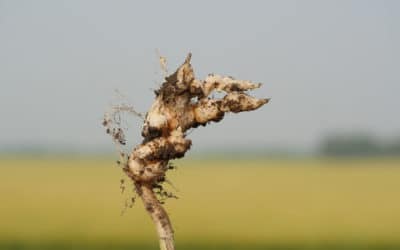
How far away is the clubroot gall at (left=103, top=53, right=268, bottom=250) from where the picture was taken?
4512 millimetres

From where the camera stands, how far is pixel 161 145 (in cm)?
455

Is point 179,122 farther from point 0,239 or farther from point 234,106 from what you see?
point 0,239

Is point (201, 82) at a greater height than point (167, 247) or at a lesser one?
greater

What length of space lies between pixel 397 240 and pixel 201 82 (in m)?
11.5

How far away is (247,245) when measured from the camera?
576 inches

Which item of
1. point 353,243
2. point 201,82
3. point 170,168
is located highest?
point 353,243


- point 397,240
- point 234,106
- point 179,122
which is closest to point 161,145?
point 179,122

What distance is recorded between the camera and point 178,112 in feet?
14.9

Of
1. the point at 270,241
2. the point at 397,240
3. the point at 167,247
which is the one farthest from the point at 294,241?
the point at 167,247

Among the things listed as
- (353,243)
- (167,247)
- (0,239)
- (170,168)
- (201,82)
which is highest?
(0,239)

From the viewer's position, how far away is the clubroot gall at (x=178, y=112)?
14.8 feet

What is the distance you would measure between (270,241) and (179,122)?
10.8 metres

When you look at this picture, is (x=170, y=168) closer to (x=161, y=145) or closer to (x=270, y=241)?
(x=161, y=145)

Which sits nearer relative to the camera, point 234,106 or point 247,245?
point 234,106
